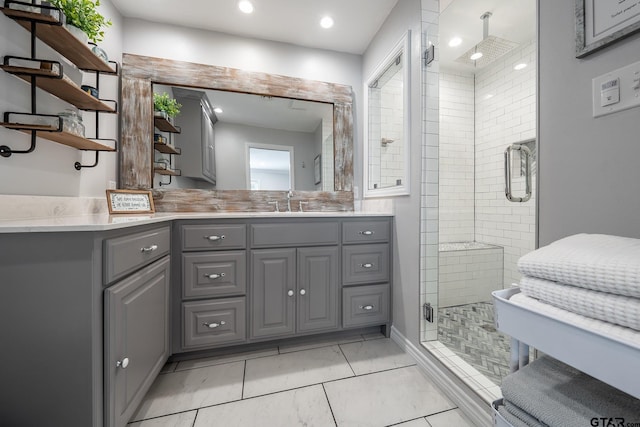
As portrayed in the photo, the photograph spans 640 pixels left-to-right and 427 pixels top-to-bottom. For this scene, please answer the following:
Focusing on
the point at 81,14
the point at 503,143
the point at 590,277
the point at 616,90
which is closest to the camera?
the point at 590,277

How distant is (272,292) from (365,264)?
70cm

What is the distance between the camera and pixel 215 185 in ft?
7.17

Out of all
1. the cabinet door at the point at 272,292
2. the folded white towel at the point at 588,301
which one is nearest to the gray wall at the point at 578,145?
the folded white towel at the point at 588,301

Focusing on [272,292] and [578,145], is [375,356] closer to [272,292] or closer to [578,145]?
[272,292]

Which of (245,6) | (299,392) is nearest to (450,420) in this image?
(299,392)

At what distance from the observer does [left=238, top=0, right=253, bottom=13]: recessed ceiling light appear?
1869mm

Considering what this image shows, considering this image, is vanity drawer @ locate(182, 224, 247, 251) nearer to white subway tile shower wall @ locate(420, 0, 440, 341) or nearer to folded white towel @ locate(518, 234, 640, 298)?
white subway tile shower wall @ locate(420, 0, 440, 341)

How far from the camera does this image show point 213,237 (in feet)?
5.38

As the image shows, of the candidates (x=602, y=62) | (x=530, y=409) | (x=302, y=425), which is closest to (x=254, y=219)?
(x=302, y=425)

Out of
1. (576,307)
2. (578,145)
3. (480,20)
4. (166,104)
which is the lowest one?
(576,307)

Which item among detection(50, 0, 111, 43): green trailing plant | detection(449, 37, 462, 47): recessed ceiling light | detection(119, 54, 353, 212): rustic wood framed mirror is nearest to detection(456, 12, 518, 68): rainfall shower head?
detection(449, 37, 462, 47): recessed ceiling light

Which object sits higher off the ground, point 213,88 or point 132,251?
point 213,88

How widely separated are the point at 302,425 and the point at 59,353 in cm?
100

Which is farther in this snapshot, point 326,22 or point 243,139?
point 243,139
